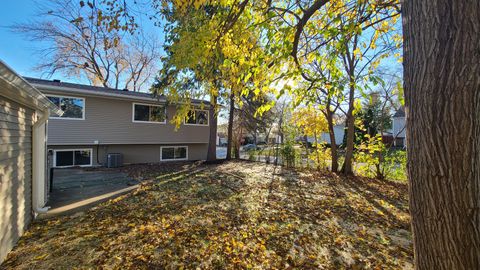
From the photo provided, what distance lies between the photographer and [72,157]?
1123cm

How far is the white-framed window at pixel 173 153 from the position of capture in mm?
14002

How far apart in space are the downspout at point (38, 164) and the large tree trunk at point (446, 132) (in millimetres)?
6011

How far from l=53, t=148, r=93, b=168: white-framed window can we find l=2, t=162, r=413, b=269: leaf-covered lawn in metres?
6.44

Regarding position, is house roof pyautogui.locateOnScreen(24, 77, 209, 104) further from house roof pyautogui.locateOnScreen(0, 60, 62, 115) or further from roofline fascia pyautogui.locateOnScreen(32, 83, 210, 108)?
house roof pyautogui.locateOnScreen(0, 60, 62, 115)

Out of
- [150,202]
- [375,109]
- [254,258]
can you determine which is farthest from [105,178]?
[375,109]

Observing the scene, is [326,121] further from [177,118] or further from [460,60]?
[460,60]

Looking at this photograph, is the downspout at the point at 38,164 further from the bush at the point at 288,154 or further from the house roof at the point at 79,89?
the bush at the point at 288,154

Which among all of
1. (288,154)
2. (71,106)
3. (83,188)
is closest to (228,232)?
(83,188)

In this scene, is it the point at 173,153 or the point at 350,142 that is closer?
the point at 350,142

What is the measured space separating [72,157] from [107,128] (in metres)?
2.06

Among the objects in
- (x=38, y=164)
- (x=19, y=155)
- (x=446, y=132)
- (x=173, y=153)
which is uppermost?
(x=446, y=132)

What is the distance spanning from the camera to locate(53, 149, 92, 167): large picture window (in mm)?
10857

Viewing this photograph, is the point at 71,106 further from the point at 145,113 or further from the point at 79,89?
the point at 145,113

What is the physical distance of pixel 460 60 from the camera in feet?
3.89
